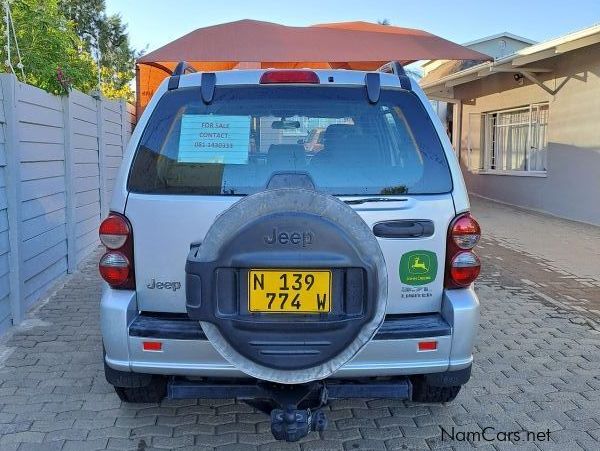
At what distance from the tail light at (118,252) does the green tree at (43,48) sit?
4.13 m

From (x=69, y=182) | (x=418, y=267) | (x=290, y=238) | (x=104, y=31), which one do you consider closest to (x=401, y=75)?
(x=418, y=267)

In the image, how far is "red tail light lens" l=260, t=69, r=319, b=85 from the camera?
9.95 feet

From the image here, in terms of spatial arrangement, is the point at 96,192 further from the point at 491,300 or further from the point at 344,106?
the point at 344,106

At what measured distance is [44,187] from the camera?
604cm

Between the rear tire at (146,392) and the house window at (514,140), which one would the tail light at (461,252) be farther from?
the house window at (514,140)

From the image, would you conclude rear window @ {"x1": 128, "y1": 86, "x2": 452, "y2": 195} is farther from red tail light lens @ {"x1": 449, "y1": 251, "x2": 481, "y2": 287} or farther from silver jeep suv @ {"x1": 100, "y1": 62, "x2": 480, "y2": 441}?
red tail light lens @ {"x1": 449, "y1": 251, "x2": 481, "y2": 287}

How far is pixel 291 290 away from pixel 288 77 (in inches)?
46.2

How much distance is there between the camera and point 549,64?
1300cm

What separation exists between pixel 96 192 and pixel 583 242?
7545 mm

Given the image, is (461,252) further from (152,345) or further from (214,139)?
(152,345)

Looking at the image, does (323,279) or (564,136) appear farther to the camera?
(564,136)

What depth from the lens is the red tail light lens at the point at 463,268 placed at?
291 cm

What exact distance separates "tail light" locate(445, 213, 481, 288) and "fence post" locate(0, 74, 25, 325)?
376cm

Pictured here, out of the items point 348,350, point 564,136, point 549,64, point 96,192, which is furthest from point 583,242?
point 348,350
